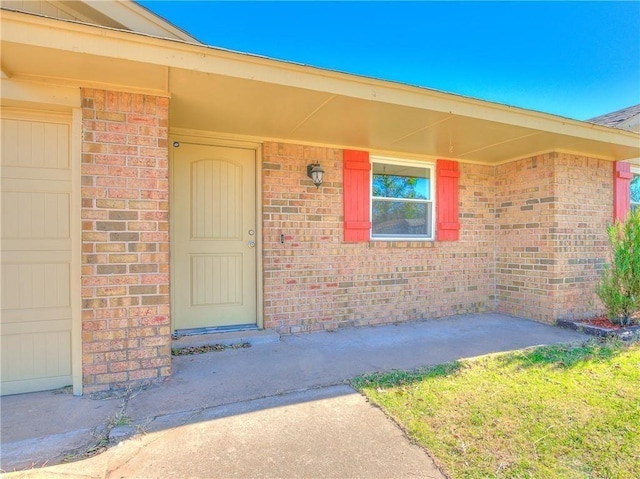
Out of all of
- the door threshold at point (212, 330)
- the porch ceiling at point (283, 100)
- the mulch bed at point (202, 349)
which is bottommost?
the mulch bed at point (202, 349)

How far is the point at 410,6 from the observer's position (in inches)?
215

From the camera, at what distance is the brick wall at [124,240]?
2.67 meters

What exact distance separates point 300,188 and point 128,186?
2140 mm

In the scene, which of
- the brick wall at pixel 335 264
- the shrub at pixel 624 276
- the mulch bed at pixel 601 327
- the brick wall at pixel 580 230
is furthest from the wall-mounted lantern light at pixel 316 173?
the shrub at pixel 624 276

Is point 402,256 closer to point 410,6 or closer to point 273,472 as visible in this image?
point 273,472

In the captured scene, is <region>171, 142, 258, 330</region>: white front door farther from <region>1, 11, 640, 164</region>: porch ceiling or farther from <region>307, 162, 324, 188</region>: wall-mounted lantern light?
<region>307, 162, 324, 188</region>: wall-mounted lantern light

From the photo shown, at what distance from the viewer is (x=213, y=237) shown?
164 inches

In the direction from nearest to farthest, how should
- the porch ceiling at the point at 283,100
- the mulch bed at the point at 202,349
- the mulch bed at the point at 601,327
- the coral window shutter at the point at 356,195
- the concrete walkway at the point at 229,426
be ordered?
the concrete walkway at the point at 229,426 → the porch ceiling at the point at 283,100 → the mulch bed at the point at 202,349 → the mulch bed at the point at 601,327 → the coral window shutter at the point at 356,195

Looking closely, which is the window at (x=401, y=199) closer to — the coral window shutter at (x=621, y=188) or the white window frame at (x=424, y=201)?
the white window frame at (x=424, y=201)

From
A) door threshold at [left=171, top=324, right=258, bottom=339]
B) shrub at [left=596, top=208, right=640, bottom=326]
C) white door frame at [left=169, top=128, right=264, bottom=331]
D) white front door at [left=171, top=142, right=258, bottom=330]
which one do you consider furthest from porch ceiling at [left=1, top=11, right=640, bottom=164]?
door threshold at [left=171, top=324, right=258, bottom=339]

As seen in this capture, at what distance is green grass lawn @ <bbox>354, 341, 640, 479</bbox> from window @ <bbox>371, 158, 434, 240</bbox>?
2223 millimetres

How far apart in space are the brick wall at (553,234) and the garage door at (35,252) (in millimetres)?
5819

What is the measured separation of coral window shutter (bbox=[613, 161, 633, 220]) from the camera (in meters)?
5.41

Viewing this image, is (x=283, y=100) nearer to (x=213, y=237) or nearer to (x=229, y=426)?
(x=213, y=237)
